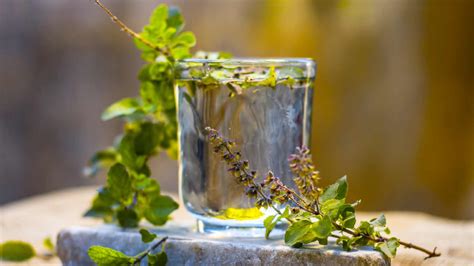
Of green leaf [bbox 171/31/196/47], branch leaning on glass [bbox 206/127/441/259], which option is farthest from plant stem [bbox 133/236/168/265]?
green leaf [bbox 171/31/196/47]

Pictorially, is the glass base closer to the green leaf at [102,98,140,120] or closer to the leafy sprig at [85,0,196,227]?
the leafy sprig at [85,0,196,227]

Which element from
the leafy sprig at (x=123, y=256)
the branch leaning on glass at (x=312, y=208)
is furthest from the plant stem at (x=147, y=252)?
the branch leaning on glass at (x=312, y=208)

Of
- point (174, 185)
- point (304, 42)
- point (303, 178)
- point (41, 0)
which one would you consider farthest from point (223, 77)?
point (41, 0)

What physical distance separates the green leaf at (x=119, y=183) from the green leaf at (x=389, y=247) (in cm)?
27

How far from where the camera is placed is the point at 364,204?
6.94 ft

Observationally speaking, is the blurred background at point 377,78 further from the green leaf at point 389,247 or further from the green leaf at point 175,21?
the green leaf at point 389,247

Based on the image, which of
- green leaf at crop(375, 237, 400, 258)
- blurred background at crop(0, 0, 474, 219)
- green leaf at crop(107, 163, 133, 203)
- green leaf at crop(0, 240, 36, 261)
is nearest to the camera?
green leaf at crop(375, 237, 400, 258)

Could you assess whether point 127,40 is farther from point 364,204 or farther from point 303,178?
point 303,178

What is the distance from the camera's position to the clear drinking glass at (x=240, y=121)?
2.11ft

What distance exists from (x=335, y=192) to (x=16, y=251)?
42 centimetres

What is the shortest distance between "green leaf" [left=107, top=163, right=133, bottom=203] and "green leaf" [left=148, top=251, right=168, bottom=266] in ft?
0.38

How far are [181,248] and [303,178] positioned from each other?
142 millimetres

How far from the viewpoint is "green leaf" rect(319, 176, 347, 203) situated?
58cm

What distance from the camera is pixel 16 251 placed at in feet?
2.68
